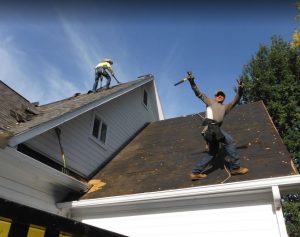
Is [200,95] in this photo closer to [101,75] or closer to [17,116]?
[17,116]

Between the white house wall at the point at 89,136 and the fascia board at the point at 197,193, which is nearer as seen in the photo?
the fascia board at the point at 197,193

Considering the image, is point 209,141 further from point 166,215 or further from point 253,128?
point 253,128

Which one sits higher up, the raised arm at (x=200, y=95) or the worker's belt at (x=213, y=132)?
the raised arm at (x=200, y=95)

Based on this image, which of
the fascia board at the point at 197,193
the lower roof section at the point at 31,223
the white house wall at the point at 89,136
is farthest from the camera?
the white house wall at the point at 89,136

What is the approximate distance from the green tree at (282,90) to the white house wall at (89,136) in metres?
10.7

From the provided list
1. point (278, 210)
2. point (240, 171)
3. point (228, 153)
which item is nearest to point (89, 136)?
point (228, 153)

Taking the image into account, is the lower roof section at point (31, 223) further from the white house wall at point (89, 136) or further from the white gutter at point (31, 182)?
the white house wall at point (89, 136)

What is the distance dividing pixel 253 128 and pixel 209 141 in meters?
3.39

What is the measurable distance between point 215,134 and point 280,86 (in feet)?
54.6

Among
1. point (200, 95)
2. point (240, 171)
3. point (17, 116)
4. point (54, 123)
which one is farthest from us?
point (17, 116)

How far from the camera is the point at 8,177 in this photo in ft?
21.5

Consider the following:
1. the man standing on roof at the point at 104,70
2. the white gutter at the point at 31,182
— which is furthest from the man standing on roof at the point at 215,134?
the man standing on roof at the point at 104,70

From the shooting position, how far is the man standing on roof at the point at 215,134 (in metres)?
6.72

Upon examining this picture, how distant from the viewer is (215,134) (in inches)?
267
